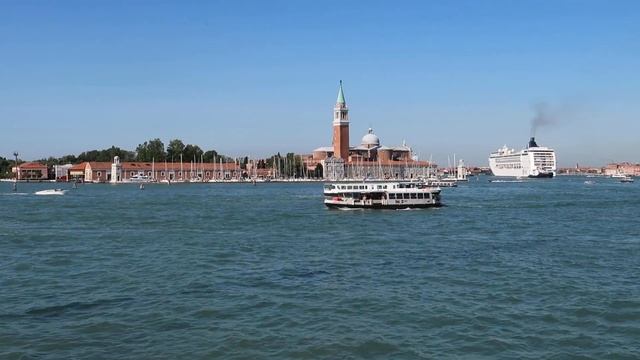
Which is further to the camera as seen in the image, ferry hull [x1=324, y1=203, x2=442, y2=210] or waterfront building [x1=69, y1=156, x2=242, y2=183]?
waterfront building [x1=69, y1=156, x2=242, y2=183]

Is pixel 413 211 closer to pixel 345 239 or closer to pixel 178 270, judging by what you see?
pixel 345 239

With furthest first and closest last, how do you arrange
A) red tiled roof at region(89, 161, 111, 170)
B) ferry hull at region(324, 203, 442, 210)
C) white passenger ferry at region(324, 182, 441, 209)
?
red tiled roof at region(89, 161, 111, 170)
white passenger ferry at region(324, 182, 441, 209)
ferry hull at region(324, 203, 442, 210)

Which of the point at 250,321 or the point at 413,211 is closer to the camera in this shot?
the point at 250,321

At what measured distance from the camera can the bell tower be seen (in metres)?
141

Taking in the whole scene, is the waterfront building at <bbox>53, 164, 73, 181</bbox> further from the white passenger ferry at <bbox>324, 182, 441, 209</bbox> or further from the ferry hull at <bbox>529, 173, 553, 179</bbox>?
the white passenger ferry at <bbox>324, 182, 441, 209</bbox>

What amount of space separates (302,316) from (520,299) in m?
4.51

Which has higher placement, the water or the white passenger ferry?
the white passenger ferry

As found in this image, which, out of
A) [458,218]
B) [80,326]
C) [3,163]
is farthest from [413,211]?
[3,163]

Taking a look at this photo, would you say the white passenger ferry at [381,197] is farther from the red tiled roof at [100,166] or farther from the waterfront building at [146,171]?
the red tiled roof at [100,166]

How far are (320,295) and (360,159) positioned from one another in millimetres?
133971

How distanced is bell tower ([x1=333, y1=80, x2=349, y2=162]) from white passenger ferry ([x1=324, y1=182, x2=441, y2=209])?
95.8 meters

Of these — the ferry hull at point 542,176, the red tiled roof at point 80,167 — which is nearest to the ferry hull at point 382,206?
the red tiled roof at point 80,167

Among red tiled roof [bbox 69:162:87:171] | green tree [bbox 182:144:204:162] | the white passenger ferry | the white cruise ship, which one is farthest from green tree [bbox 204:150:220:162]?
the white passenger ferry

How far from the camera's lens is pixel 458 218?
36.8m
